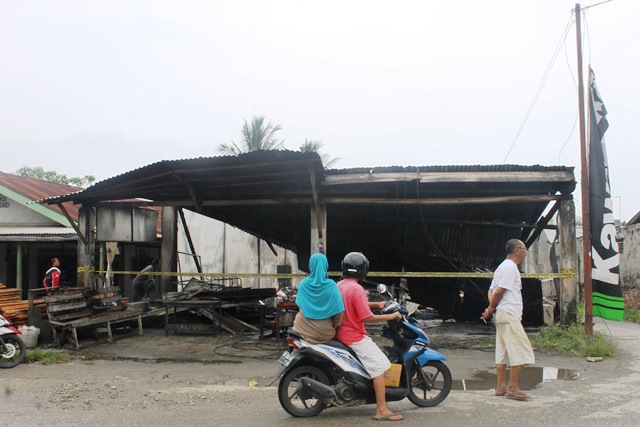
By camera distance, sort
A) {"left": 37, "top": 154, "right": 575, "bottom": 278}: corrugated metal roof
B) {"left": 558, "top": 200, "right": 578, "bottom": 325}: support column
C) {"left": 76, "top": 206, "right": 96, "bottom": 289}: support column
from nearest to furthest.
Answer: {"left": 37, "top": 154, "right": 575, "bottom": 278}: corrugated metal roof
{"left": 558, "top": 200, "right": 578, "bottom": 325}: support column
{"left": 76, "top": 206, "right": 96, "bottom": 289}: support column

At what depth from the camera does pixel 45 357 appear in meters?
8.83

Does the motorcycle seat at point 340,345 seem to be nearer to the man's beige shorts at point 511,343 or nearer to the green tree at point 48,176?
the man's beige shorts at point 511,343

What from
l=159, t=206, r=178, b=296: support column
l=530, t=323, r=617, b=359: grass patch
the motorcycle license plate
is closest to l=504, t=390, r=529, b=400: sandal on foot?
the motorcycle license plate

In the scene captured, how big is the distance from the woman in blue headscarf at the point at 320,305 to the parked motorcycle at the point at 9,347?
5.30 meters

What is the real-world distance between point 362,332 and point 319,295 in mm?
555

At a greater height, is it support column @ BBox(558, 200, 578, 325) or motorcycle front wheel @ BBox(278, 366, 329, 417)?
support column @ BBox(558, 200, 578, 325)

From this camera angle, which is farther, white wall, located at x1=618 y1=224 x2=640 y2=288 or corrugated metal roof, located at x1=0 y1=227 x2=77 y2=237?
white wall, located at x1=618 y1=224 x2=640 y2=288

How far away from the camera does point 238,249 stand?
25078mm

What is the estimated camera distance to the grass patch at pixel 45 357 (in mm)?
8648

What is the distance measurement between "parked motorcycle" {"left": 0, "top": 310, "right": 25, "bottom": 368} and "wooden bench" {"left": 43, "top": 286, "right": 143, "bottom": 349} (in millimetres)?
1125

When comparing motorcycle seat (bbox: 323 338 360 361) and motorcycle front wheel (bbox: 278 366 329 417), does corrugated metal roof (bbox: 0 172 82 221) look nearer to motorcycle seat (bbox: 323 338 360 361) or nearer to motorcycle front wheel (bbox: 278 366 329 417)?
motorcycle front wheel (bbox: 278 366 329 417)

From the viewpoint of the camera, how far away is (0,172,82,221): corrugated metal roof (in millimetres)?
15445

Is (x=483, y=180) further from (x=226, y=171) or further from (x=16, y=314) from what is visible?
(x=16, y=314)

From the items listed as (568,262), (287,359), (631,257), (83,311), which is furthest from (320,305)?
(631,257)
